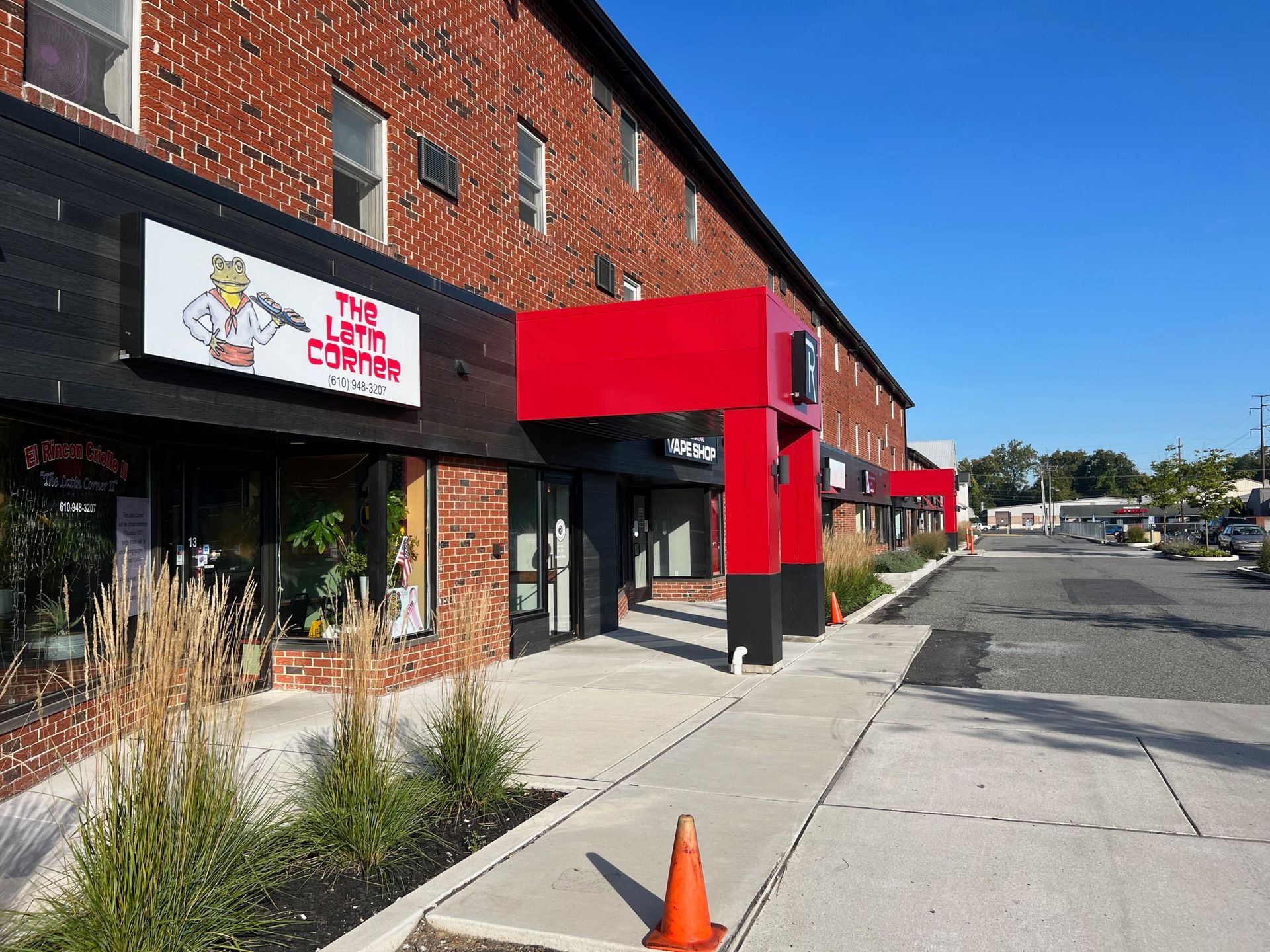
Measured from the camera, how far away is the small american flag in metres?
9.85

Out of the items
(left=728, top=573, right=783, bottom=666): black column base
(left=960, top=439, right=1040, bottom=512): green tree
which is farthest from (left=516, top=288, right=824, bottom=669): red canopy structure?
(left=960, top=439, right=1040, bottom=512): green tree

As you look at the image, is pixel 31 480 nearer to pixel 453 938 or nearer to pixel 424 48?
pixel 453 938

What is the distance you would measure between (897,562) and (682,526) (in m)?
11.9

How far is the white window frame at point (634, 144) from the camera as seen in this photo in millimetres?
16000

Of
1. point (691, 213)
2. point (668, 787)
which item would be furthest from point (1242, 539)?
point (668, 787)

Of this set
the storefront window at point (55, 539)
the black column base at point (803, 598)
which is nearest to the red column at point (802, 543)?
the black column base at point (803, 598)

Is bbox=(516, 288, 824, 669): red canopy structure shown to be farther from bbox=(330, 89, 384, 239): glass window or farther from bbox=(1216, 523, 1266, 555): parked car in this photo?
bbox=(1216, 523, 1266, 555): parked car

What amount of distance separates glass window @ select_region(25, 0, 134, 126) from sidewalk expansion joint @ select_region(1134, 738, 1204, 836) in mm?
8456

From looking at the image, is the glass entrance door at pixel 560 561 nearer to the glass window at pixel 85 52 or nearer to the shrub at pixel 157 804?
the glass window at pixel 85 52

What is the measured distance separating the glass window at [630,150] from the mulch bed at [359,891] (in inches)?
512

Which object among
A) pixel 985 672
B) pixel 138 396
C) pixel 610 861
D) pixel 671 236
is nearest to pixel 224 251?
pixel 138 396

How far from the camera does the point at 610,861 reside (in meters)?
4.77

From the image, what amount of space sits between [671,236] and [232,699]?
50.6 feet

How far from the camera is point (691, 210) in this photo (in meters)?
19.4
